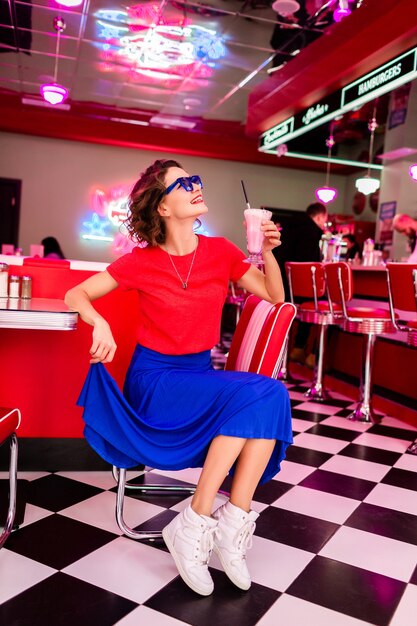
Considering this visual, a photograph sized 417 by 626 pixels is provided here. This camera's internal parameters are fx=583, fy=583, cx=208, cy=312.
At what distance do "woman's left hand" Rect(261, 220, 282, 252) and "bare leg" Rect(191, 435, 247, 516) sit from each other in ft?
2.25

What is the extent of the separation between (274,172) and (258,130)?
3.24 metres

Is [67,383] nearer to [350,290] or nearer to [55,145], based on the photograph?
[350,290]

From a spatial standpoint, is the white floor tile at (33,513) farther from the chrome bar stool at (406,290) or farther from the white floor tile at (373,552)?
the chrome bar stool at (406,290)

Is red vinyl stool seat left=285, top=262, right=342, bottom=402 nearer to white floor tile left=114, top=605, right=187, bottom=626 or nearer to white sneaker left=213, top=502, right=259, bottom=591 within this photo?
white sneaker left=213, top=502, right=259, bottom=591

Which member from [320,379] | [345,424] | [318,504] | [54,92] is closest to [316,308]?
[320,379]

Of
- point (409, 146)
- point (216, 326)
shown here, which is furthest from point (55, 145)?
point (216, 326)

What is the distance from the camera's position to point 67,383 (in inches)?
107

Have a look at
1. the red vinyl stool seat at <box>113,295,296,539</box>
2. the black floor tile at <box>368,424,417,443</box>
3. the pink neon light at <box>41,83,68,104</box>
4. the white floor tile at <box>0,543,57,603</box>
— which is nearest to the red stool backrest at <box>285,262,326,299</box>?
the black floor tile at <box>368,424,417,443</box>

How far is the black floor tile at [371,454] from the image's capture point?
320cm

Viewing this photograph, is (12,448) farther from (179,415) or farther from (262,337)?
(262,337)

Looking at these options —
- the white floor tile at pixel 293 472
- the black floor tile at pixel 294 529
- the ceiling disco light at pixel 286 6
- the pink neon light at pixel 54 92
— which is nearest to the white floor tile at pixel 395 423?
the white floor tile at pixel 293 472

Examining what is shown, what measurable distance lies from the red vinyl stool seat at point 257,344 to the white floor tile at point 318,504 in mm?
669

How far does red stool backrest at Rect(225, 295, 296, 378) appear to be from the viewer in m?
1.88

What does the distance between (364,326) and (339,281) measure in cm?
41
